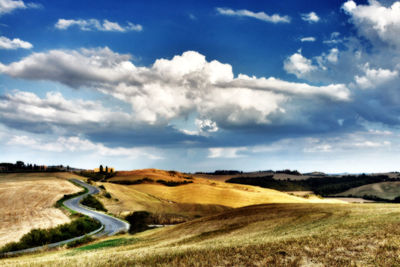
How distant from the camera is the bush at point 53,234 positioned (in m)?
37.2

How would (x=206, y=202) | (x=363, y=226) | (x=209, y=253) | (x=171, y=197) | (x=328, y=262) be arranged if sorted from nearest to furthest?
(x=328, y=262) → (x=209, y=253) → (x=363, y=226) → (x=206, y=202) → (x=171, y=197)

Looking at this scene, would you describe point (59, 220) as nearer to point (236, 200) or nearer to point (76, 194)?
point (76, 194)

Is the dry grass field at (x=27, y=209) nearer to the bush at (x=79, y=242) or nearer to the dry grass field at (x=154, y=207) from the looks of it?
the bush at (x=79, y=242)

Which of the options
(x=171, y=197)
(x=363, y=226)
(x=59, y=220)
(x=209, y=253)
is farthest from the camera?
(x=171, y=197)

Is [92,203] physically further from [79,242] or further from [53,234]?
[79,242]

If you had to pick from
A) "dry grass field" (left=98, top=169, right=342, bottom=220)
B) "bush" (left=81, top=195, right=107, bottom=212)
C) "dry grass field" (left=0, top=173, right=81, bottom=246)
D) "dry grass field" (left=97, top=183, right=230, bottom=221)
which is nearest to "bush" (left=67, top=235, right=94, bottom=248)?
"dry grass field" (left=0, top=173, right=81, bottom=246)

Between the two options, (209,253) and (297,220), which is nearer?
(209,253)

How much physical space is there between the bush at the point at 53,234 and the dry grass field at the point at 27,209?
4.12 feet

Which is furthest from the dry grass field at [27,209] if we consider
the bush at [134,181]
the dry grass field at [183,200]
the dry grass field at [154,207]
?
the bush at [134,181]

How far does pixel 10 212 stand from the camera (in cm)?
5766

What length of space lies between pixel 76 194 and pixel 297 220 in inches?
3418

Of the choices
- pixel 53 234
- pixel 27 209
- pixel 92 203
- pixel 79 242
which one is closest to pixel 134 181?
pixel 92 203

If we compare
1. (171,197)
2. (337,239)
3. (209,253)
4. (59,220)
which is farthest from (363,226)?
(171,197)

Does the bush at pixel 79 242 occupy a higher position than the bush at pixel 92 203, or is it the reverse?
the bush at pixel 79 242
